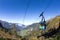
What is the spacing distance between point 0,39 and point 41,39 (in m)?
12.7

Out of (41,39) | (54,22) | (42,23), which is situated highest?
(54,22)

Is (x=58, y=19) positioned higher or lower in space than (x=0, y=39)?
higher

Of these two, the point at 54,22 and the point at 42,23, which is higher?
the point at 54,22

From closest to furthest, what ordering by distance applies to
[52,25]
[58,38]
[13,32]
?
[58,38]
[13,32]
[52,25]

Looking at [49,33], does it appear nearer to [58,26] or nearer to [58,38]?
[58,26]

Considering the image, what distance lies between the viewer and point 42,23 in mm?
24078

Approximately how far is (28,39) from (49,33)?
14931mm

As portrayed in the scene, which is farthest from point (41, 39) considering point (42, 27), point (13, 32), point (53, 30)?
point (42, 27)

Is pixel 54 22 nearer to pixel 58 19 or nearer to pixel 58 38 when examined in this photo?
pixel 58 19

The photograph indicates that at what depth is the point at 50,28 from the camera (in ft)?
172

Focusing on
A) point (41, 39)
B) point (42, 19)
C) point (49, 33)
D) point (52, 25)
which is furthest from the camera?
point (52, 25)

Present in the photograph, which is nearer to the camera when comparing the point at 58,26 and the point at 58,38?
the point at 58,38

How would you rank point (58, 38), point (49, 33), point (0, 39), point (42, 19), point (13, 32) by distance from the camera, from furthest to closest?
point (49, 33)
point (13, 32)
point (58, 38)
point (0, 39)
point (42, 19)

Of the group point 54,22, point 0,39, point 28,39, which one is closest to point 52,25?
point 54,22
